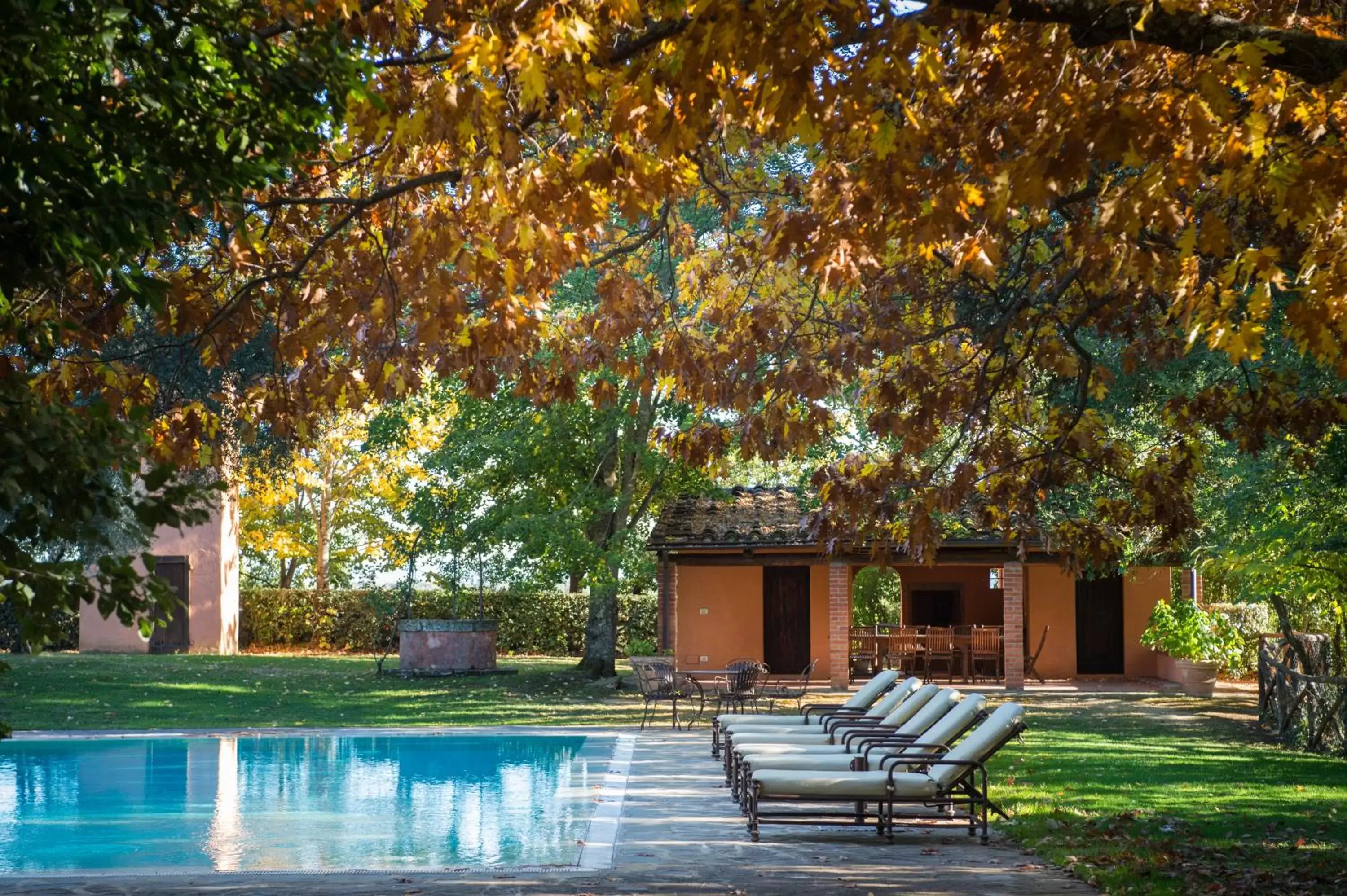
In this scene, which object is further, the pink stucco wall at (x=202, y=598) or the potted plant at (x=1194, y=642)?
the pink stucco wall at (x=202, y=598)

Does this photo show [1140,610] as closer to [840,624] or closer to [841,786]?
[840,624]

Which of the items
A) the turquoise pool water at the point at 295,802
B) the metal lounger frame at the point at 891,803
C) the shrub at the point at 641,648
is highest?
the metal lounger frame at the point at 891,803

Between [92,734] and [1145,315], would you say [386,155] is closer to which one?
[1145,315]

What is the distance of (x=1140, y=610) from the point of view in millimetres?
27484

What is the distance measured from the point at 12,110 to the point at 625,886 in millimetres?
6228

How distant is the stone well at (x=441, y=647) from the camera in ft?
91.3

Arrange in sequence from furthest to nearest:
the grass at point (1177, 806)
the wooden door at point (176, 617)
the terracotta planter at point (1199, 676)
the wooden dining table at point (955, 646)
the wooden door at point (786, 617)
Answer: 1. the wooden door at point (176, 617)
2. the wooden door at point (786, 617)
3. the wooden dining table at point (955, 646)
4. the terracotta planter at point (1199, 676)
5. the grass at point (1177, 806)

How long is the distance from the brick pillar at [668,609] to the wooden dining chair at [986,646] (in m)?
5.57

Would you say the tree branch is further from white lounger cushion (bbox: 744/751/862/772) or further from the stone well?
the stone well

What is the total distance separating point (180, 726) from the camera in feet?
64.0

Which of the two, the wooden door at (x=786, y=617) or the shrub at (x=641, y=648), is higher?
the wooden door at (x=786, y=617)

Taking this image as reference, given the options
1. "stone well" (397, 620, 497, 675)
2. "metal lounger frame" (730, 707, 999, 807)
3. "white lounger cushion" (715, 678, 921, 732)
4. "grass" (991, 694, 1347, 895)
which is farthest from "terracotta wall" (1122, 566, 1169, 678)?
"metal lounger frame" (730, 707, 999, 807)

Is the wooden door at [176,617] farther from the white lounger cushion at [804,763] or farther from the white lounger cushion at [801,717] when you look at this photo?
the white lounger cushion at [804,763]

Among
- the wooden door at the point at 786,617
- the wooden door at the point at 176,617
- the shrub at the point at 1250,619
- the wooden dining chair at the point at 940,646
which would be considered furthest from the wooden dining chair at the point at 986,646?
the wooden door at the point at 176,617
